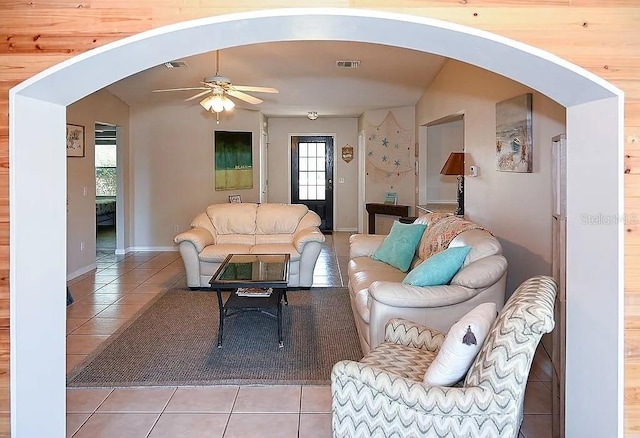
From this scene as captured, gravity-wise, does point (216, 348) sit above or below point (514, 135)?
below

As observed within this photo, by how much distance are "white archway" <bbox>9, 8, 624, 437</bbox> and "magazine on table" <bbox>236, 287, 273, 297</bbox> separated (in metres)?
2.18

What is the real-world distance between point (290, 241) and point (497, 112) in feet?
9.41

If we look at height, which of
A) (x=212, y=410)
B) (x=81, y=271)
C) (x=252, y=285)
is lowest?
(x=212, y=410)

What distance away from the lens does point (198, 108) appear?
916 centimetres

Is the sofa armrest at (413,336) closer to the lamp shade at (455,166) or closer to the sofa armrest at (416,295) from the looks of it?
the sofa armrest at (416,295)

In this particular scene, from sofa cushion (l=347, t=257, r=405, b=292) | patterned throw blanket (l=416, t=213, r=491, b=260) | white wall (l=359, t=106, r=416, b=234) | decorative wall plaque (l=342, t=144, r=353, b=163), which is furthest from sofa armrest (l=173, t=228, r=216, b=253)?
decorative wall plaque (l=342, t=144, r=353, b=163)

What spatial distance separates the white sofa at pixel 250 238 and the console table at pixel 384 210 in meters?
2.54

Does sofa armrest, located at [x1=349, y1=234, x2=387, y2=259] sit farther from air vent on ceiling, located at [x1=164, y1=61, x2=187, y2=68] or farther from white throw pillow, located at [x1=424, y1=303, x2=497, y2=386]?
white throw pillow, located at [x1=424, y1=303, x2=497, y2=386]

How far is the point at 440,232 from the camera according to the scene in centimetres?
458

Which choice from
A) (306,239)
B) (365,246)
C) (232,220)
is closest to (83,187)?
(232,220)

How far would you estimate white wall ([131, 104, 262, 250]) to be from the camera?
9.16m

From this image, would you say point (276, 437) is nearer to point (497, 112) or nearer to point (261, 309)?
point (261, 309)

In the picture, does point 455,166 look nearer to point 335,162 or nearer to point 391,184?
point 391,184

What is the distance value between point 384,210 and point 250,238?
10.8 feet
